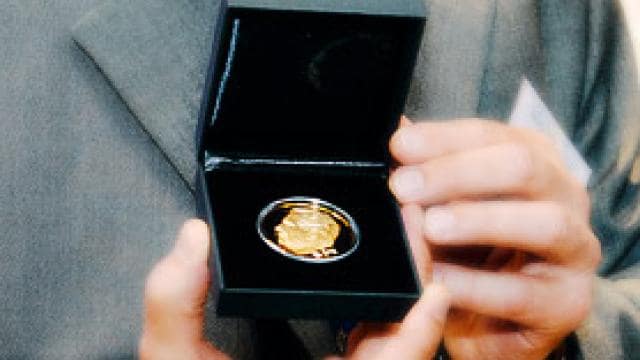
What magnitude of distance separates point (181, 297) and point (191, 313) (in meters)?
0.02

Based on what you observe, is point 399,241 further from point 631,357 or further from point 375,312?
point 631,357

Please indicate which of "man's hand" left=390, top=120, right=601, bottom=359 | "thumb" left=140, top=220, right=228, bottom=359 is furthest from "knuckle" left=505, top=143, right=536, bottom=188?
"thumb" left=140, top=220, right=228, bottom=359

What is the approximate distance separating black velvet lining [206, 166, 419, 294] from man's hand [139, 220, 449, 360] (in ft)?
0.08

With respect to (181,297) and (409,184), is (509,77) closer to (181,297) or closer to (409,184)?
(409,184)

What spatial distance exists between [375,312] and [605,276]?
492mm

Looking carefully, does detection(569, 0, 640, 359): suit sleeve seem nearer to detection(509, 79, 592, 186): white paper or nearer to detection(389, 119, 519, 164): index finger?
detection(509, 79, 592, 186): white paper

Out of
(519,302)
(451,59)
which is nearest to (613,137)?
(451,59)

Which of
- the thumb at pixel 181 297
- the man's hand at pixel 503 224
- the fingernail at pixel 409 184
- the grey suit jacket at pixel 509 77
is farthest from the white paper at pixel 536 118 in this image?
the thumb at pixel 181 297

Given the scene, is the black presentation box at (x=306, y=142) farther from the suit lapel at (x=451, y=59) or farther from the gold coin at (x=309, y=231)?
the suit lapel at (x=451, y=59)

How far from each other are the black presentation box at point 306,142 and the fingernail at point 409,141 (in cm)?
5

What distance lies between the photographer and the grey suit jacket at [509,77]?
2.48 feet

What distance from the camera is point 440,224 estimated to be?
646mm

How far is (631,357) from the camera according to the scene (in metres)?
0.90

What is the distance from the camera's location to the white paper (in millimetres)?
932
